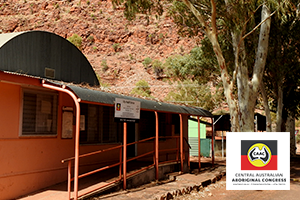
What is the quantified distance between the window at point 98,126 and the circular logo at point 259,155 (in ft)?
15.1

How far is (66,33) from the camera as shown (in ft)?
213

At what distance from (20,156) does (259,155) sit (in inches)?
228

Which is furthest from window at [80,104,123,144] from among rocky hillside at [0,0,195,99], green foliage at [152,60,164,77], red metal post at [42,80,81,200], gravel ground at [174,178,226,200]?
green foliage at [152,60,164,77]

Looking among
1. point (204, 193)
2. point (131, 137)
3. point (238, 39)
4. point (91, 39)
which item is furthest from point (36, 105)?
point (91, 39)

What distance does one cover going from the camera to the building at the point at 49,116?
7375mm

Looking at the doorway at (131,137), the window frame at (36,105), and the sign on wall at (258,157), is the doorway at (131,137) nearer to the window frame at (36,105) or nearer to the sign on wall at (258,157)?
the window frame at (36,105)

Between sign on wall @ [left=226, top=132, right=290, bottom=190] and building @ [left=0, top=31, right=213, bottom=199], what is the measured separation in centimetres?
252

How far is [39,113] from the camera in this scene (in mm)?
8406

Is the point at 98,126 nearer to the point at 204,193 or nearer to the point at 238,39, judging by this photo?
the point at 204,193

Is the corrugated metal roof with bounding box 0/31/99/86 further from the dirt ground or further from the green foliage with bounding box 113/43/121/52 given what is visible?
the green foliage with bounding box 113/43/121/52

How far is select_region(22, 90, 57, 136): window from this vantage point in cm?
806

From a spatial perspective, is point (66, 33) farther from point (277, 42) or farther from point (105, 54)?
point (277, 42)

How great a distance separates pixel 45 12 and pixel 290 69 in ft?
202

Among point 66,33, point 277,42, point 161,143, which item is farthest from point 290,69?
point 66,33
